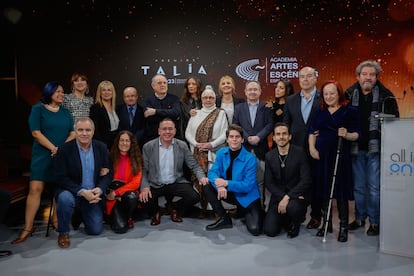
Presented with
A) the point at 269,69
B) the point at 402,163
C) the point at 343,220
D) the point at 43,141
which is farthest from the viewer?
the point at 269,69

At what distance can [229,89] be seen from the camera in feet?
15.4

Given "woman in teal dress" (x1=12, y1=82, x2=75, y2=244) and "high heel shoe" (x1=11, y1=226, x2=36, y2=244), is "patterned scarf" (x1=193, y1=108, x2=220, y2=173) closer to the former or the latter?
"woman in teal dress" (x1=12, y1=82, x2=75, y2=244)

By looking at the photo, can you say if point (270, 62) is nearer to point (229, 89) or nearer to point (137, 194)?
point (229, 89)

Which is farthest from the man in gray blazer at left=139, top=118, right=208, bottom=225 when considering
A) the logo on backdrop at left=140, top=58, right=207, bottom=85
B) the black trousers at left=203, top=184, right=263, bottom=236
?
the logo on backdrop at left=140, top=58, right=207, bottom=85

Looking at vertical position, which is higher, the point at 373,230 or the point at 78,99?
the point at 78,99

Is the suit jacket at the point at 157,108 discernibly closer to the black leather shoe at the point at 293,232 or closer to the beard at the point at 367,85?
the black leather shoe at the point at 293,232

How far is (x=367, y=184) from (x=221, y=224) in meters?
1.45

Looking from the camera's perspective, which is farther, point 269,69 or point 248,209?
point 269,69

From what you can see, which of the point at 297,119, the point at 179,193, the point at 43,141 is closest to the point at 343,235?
the point at 297,119

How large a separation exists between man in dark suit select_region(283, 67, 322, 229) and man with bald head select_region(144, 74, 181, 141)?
1.32 meters

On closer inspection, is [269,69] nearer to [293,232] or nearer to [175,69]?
[175,69]

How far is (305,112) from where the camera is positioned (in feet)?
13.9

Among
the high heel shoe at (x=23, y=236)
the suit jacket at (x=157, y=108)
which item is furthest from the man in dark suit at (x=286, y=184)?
the high heel shoe at (x=23, y=236)

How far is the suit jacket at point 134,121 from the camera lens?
15.3 ft
